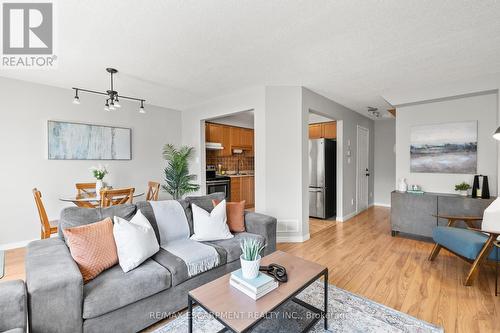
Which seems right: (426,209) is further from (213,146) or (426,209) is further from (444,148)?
(213,146)

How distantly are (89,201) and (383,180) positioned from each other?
6662 mm

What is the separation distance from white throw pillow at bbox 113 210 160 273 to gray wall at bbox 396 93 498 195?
14.0 feet

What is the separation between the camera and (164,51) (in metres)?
2.54

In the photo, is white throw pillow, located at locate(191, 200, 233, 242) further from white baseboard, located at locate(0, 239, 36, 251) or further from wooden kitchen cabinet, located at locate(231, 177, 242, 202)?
wooden kitchen cabinet, located at locate(231, 177, 242, 202)


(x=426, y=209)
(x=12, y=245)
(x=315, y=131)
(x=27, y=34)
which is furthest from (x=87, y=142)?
(x=426, y=209)

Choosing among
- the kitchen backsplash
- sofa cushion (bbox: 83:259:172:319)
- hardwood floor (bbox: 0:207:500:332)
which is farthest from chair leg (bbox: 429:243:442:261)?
the kitchen backsplash

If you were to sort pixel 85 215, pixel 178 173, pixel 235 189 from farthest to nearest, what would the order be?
pixel 235 189
pixel 178 173
pixel 85 215

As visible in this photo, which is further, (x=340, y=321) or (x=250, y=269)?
(x=340, y=321)

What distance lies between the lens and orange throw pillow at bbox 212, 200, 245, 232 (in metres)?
2.80

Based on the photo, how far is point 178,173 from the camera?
4879 millimetres

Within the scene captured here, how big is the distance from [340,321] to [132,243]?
1.79 meters

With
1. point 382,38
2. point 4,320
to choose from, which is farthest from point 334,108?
point 4,320

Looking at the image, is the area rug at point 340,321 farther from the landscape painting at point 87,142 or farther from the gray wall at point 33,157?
the landscape painting at point 87,142

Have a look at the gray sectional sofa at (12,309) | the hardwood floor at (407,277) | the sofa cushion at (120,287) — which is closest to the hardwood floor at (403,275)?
the hardwood floor at (407,277)
